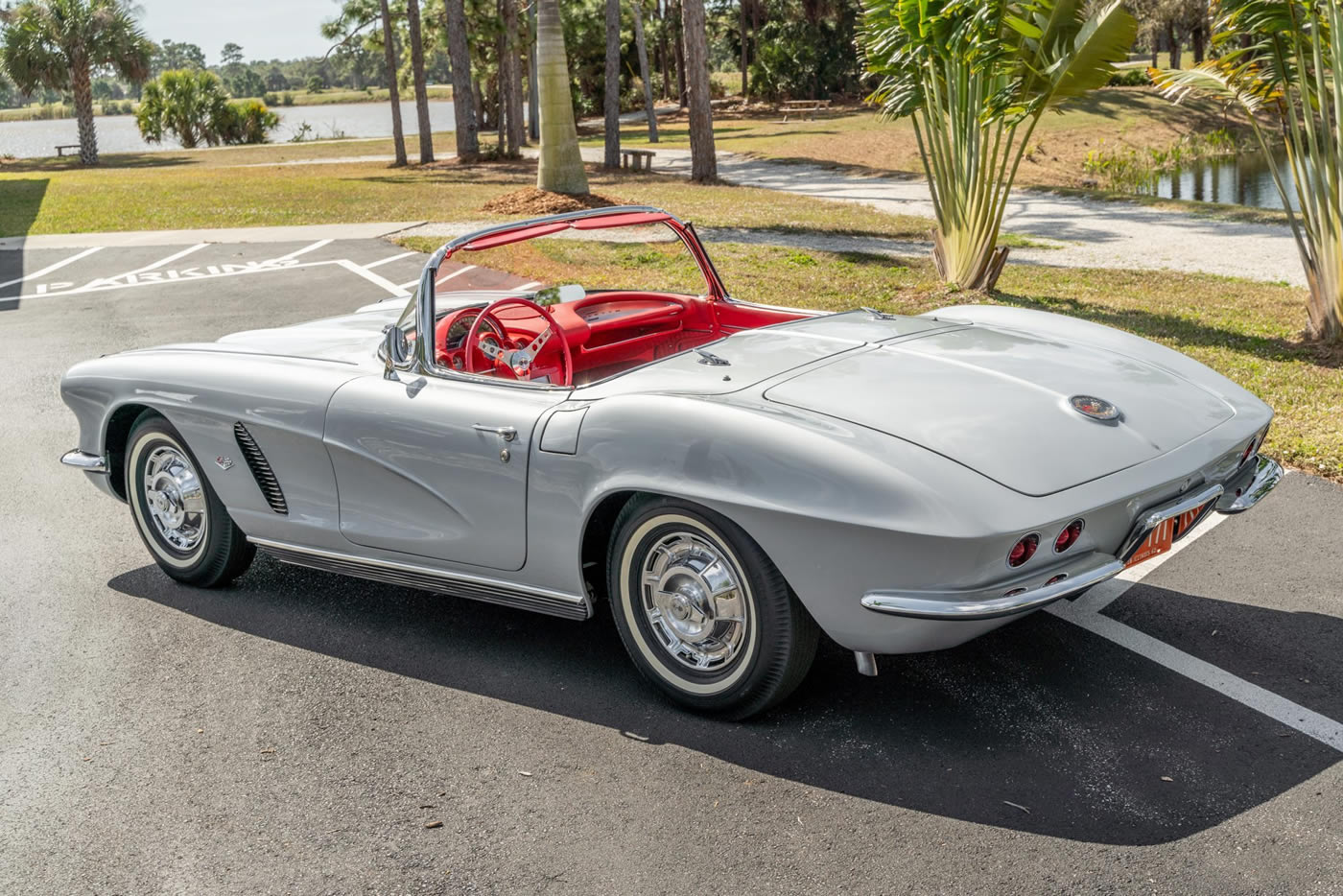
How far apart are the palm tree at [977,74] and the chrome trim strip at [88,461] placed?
7228 millimetres

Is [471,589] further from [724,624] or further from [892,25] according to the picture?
[892,25]

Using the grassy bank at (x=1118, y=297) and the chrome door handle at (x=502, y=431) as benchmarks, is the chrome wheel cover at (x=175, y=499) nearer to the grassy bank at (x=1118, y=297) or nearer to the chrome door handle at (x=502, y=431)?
the chrome door handle at (x=502, y=431)

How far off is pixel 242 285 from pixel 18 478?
7.48m

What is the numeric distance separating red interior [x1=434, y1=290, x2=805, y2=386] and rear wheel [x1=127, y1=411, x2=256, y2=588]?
119cm

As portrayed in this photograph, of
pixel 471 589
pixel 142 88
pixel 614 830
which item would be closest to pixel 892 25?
pixel 471 589

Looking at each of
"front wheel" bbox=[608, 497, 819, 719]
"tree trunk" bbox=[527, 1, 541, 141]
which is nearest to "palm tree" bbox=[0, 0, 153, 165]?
"tree trunk" bbox=[527, 1, 541, 141]

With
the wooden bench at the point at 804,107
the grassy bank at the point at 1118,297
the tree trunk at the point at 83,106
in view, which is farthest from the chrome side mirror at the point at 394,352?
the wooden bench at the point at 804,107

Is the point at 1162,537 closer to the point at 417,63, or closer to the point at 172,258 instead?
the point at 172,258

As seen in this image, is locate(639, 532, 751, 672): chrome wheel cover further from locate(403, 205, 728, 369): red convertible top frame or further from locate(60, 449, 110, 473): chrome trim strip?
locate(60, 449, 110, 473): chrome trim strip

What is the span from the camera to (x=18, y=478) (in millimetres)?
6953

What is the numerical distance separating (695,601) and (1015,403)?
1.15 m

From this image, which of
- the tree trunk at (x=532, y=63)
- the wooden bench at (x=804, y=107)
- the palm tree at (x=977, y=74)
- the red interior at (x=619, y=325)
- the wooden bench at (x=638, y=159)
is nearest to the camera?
the red interior at (x=619, y=325)

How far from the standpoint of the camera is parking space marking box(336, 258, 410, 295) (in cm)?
1290

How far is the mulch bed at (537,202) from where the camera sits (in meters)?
19.4
